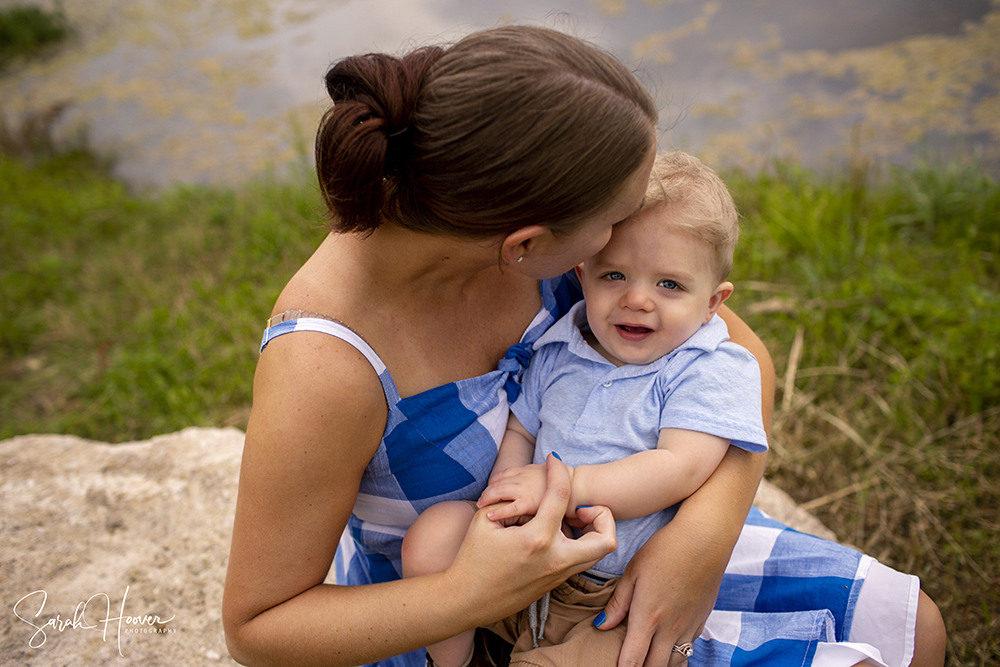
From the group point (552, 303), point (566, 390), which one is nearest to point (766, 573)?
point (566, 390)

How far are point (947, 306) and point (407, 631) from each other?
2.82m

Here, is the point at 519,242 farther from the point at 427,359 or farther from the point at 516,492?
the point at 516,492

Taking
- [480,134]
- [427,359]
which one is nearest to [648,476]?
[427,359]

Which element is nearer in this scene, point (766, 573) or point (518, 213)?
point (518, 213)

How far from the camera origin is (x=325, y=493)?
1271mm

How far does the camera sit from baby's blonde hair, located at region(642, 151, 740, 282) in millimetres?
1500

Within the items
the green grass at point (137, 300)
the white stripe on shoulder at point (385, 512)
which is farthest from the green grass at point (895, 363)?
the green grass at point (137, 300)

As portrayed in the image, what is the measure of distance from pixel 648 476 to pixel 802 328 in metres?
2.05

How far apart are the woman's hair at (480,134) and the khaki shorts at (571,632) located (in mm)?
779

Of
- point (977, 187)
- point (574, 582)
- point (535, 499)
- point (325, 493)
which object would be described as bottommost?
point (977, 187)

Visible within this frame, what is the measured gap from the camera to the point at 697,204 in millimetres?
1511

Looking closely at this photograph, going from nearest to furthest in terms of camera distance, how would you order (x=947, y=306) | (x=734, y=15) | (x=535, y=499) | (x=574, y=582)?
1. (x=535, y=499)
2. (x=574, y=582)
3. (x=947, y=306)
4. (x=734, y=15)

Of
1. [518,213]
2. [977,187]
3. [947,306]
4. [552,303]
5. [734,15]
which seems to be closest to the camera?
[518,213]

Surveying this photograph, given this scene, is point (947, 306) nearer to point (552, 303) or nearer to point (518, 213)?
Result: point (552, 303)
